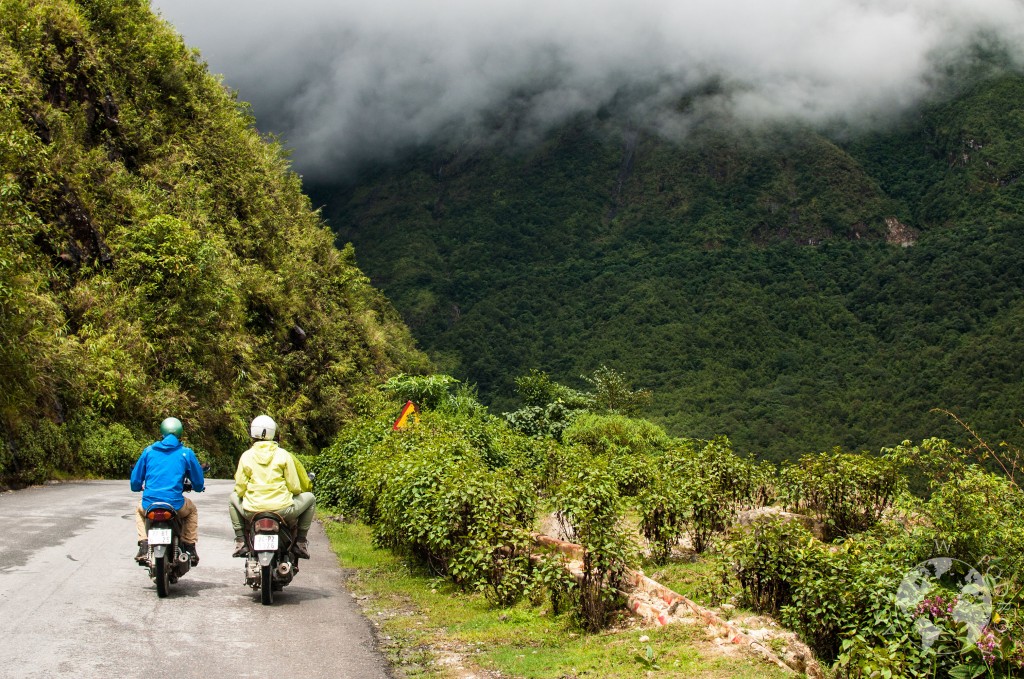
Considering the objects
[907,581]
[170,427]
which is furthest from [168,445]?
[907,581]

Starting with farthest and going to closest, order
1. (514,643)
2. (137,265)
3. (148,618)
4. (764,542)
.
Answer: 1. (137,265)
2. (764,542)
3. (514,643)
4. (148,618)

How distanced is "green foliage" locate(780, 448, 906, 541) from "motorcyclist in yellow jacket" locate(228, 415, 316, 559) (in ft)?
30.7

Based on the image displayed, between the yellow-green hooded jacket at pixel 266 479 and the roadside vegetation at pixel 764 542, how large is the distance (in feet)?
6.89

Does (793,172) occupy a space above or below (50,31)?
above

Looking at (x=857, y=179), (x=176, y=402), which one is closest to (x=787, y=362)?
(x=857, y=179)

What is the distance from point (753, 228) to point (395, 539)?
471ft

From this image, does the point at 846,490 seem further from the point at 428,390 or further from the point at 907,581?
the point at 428,390

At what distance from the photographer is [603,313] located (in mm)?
125312

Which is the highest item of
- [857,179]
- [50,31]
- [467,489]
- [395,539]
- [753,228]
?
[857,179]

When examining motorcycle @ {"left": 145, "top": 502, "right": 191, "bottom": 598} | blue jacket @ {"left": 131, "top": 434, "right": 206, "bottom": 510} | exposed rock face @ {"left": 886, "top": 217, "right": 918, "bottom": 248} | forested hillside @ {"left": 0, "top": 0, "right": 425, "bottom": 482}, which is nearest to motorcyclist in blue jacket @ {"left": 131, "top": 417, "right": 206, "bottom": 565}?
blue jacket @ {"left": 131, "top": 434, "right": 206, "bottom": 510}

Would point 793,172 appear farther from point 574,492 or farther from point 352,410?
→ point 574,492

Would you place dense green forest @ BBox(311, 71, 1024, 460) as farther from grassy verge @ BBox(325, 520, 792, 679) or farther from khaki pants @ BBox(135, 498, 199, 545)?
khaki pants @ BBox(135, 498, 199, 545)

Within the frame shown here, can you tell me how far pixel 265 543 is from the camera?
7809mm

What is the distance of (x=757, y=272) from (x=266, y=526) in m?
126
